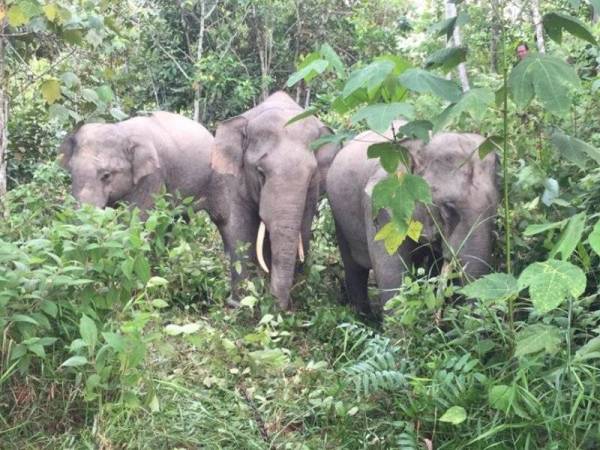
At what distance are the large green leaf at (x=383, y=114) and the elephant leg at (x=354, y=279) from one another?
346 centimetres

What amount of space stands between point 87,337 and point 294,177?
2808 mm

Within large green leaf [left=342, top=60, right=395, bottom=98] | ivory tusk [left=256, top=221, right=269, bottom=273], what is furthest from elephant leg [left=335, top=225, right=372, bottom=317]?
large green leaf [left=342, top=60, right=395, bottom=98]

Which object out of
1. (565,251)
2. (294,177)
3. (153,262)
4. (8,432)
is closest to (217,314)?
(153,262)

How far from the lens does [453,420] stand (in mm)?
2764

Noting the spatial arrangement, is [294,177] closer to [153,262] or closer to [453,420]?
[153,262]

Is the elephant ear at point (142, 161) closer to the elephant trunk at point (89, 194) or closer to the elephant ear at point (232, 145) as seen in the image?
the elephant trunk at point (89, 194)

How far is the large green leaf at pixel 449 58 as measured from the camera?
287 centimetres

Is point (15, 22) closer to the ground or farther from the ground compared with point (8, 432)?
farther from the ground

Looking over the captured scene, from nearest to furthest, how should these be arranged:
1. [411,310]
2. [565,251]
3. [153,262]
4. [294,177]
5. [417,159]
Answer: [565,251] → [411,310] → [417,159] → [153,262] → [294,177]

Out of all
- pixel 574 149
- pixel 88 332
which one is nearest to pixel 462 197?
pixel 574 149

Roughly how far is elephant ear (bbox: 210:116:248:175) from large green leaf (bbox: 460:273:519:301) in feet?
11.3

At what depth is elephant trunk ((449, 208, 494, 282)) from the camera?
4020mm

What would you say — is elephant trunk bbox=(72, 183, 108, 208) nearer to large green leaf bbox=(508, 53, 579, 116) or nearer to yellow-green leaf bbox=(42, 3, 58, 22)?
yellow-green leaf bbox=(42, 3, 58, 22)

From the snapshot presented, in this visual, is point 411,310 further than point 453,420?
Yes
